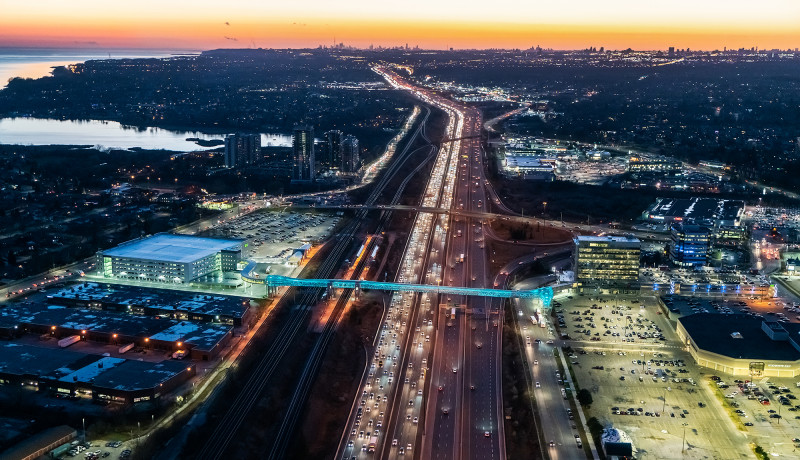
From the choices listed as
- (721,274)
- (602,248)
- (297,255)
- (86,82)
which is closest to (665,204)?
(721,274)

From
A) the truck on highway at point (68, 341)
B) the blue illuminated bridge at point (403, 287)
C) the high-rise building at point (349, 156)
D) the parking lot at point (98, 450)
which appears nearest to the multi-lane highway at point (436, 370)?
the blue illuminated bridge at point (403, 287)

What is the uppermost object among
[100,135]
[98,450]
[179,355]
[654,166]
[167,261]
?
[654,166]

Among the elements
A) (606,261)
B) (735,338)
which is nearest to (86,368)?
(606,261)

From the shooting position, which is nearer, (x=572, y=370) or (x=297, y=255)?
(x=572, y=370)

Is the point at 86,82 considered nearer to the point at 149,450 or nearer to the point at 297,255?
the point at 297,255

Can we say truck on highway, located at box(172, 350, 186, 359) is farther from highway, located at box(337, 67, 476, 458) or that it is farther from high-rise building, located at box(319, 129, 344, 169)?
high-rise building, located at box(319, 129, 344, 169)

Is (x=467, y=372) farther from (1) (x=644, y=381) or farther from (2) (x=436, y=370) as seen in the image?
(1) (x=644, y=381)
